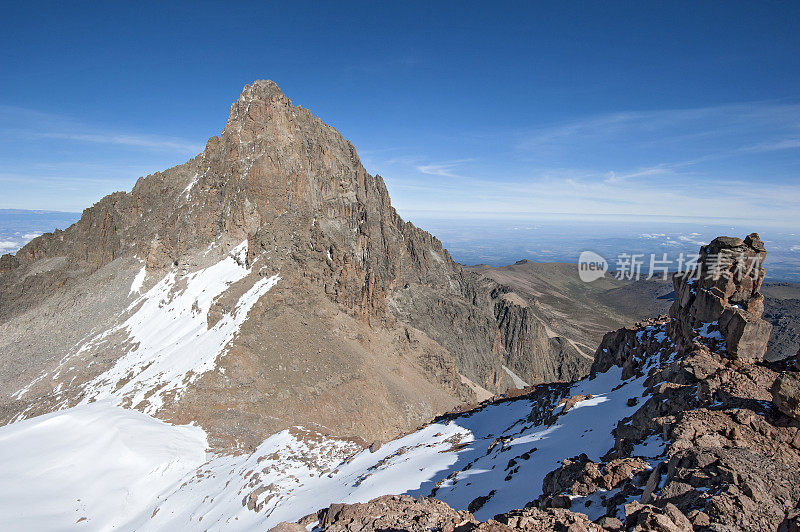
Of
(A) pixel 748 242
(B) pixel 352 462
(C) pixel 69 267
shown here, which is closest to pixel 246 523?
(B) pixel 352 462

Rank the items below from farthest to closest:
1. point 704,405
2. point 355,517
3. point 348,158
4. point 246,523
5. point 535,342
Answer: point 535,342, point 348,158, point 246,523, point 704,405, point 355,517

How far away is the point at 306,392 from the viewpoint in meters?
29.7

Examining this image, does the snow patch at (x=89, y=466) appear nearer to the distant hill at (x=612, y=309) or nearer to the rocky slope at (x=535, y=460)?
the rocky slope at (x=535, y=460)

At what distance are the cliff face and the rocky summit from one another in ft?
0.83

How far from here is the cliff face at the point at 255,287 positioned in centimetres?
3050

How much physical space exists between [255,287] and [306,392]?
38.4 ft

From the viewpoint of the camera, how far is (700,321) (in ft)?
56.1

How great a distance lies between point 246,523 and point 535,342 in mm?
89056

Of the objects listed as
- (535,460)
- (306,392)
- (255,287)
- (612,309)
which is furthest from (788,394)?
(612,309)

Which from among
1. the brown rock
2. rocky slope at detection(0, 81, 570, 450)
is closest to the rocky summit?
the brown rock

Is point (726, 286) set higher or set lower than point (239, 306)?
higher

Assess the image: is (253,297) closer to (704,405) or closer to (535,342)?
(704,405)

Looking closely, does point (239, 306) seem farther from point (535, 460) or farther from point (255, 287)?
point (535, 460)

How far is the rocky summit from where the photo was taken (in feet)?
28.8
